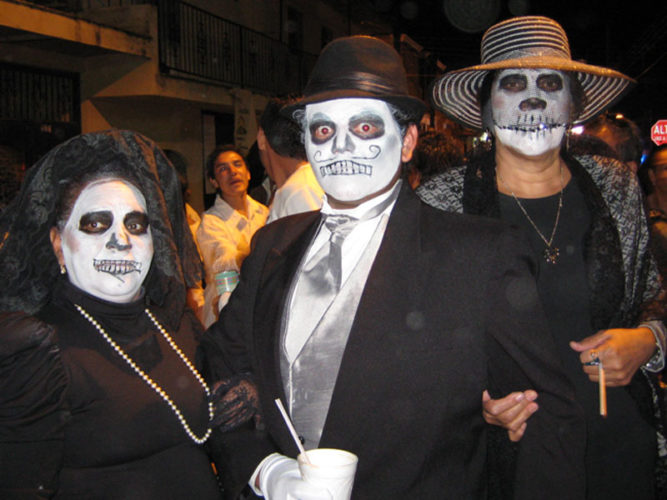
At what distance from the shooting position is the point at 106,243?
191 cm

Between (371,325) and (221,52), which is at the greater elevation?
(221,52)

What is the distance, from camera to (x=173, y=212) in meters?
2.17

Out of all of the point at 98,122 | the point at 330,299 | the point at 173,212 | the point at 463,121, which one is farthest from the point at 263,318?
the point at 98,122

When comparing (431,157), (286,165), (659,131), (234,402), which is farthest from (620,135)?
(659,131)

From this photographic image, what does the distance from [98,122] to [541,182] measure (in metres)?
10.2

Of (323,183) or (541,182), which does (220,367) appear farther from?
(541,182)

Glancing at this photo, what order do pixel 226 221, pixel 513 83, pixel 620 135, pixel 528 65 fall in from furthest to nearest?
pixel 226 221, pixel 620 135, pixel 513 83, pixel 528 65

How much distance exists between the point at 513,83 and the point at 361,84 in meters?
0.82

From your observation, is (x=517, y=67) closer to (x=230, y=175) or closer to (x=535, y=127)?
(x=535, y=127)

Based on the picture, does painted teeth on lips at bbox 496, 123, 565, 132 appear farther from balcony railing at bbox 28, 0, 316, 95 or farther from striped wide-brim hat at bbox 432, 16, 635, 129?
balcony railing at bbox 28, 0, 316, 95

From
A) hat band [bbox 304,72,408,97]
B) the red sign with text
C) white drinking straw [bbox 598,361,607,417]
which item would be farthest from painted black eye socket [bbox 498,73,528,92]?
the red sign with text

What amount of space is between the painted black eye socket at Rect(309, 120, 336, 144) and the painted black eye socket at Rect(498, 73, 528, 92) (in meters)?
0.86

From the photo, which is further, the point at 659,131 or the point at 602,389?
the point at 659,131

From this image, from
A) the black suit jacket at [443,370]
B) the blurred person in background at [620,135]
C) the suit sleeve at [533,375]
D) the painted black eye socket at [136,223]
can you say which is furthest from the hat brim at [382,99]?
the blurred person in background at [620,135]
